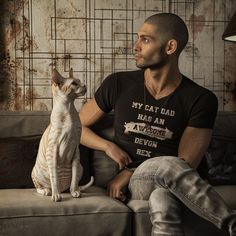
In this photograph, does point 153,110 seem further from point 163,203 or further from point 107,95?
point 163,203

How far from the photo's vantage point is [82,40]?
9.84ft

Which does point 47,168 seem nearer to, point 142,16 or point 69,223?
point 69,223

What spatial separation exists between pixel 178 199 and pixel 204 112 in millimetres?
541

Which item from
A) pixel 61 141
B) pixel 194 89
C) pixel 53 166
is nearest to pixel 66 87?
pixel 61 141

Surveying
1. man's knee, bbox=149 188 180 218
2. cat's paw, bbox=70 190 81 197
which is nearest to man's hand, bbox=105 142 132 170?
cat's paw, bbox=70 190 81 197

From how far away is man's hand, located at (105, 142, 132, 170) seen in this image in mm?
2385

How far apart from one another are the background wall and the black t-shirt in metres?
0.62

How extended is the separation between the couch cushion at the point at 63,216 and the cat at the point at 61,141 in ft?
0.23

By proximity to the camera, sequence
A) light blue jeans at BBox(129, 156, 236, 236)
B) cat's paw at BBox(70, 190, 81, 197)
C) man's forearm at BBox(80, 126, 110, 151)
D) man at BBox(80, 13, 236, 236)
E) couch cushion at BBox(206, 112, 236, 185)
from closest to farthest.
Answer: light blue jeans at BBox(129, 156, 236, 236)
cat's paw at BBox(70, 190, 81, 197)
man at BBox(80, 13, 236, 236)
man's forearm at BBox(80, 126, 110, 151)
couch cushion at BBox(206, 112, 236, 185)

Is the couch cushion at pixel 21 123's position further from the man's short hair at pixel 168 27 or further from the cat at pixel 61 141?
the man's short hair at pixel 168 27

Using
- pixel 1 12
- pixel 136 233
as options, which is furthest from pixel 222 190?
pixel 1 12

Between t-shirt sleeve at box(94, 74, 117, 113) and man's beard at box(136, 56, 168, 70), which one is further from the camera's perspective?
t-shirt sleeve at box(94, 74, 117, 113)

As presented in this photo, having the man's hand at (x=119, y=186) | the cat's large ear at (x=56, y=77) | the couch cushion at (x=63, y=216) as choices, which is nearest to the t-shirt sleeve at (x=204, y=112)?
the man's hand at (x=119, y=186)

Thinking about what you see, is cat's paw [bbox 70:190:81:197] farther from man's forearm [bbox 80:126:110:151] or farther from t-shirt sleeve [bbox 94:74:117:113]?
t-shirt sleeve [bbox 94:74:117:113]
